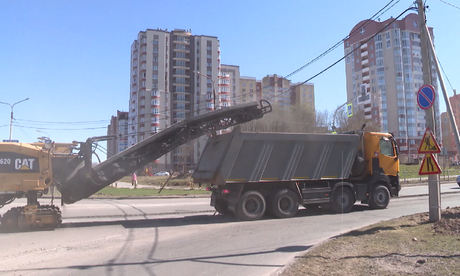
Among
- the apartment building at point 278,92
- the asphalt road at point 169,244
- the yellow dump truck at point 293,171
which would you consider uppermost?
the apartment building at point 278,92

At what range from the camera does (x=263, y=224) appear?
36.8 feet

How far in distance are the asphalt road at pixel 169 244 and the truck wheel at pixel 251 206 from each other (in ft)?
1.06

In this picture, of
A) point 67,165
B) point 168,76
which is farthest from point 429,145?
point 168,76

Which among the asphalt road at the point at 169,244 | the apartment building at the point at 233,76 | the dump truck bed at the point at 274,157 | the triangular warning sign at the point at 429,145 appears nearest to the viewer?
the asphalt road at the point at 169,244

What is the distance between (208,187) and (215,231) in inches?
121

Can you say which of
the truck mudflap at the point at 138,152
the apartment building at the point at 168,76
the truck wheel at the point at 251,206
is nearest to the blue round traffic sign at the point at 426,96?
the truck mudflap at the point at 138,152

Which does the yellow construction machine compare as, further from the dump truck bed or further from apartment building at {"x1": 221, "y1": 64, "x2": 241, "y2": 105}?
apartment building at {"x1": 221, "y1": 64, "x2": 241, "y2": 105}

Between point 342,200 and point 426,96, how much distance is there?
571cm

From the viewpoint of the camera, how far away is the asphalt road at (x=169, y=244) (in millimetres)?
6453

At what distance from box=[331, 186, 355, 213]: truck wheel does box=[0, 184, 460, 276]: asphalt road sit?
350mm

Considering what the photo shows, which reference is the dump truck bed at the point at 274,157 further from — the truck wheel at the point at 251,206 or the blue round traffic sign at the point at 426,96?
the blue round traffic sign at the point at 426,96

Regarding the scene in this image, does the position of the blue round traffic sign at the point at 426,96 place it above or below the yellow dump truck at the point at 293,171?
above

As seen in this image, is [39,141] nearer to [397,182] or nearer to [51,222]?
[51,222]

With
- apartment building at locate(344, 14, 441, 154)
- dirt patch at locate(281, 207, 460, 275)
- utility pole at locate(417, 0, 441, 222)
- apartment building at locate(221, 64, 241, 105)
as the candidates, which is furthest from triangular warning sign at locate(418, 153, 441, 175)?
apartment building at locate(221, 64, 241, 105)
